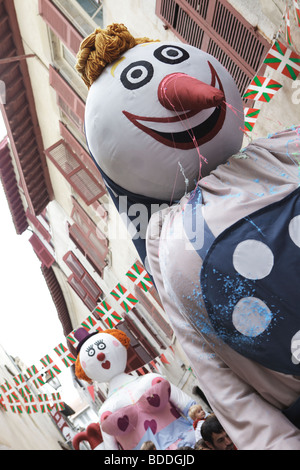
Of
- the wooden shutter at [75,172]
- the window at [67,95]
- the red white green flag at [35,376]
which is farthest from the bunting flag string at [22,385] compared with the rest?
the window at [67,95]

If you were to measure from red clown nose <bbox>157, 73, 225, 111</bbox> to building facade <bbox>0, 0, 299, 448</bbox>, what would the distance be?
1.77 m

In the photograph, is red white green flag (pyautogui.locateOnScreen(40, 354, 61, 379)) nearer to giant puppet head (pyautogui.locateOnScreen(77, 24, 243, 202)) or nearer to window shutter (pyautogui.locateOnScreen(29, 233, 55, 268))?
giant puppet head (pyautogui.locateOnScreen(77, 24, 243, 202))

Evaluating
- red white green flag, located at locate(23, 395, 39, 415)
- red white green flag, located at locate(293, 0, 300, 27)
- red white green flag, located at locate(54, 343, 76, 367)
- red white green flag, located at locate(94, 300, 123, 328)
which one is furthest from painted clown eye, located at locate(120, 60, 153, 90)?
red white green flag, located at locate(23, 395, 39, 415)

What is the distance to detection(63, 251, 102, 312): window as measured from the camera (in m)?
10.6

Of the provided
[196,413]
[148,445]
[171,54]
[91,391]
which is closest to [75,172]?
[196,413]

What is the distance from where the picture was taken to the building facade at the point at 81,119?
389cm

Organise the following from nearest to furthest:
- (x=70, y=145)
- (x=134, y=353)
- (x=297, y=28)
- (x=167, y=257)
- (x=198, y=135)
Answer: (x=167, y=257) → (x=198, y=135) → (x=297, y=28) → (x=70, y=145) → (x=134, y=353)

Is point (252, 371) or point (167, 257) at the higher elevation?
point (167, 257)

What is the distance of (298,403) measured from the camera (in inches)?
71.7

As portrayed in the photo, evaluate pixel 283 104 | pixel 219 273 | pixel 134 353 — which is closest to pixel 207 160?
pixel 219 273

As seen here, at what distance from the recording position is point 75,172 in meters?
7.89

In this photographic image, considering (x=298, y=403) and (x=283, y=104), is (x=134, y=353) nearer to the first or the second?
(x=283, y=104)

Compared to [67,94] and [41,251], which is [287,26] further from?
[41,251]

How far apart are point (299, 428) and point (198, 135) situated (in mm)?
1261
